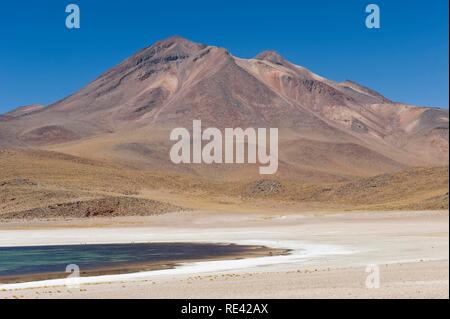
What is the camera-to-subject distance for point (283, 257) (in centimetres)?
3391

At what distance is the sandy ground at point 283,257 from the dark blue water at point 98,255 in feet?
11.1

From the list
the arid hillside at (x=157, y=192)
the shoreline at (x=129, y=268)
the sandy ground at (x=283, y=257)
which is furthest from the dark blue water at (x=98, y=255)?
the arid hillside at (x=157, y=192)

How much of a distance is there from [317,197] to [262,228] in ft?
137

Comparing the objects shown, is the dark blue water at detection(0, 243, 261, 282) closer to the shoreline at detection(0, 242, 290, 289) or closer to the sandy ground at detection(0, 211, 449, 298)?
the shoreline at detection(0, 242, 290, 289)

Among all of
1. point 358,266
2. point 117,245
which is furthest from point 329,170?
point 358,266

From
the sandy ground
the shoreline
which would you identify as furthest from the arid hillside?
the shoreline

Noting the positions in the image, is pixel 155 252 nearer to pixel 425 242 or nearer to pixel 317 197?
pixel 425 242

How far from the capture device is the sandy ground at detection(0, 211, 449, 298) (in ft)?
68.6

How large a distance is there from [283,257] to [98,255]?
1007 centimetres

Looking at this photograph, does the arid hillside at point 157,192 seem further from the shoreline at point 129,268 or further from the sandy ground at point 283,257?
the shoreline at point 129,268

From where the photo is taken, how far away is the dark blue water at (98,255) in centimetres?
3166

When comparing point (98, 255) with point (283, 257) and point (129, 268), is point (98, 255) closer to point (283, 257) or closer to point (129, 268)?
point (129, 268)

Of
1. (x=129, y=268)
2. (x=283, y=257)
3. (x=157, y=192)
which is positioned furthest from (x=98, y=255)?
(x=157, y=192)
